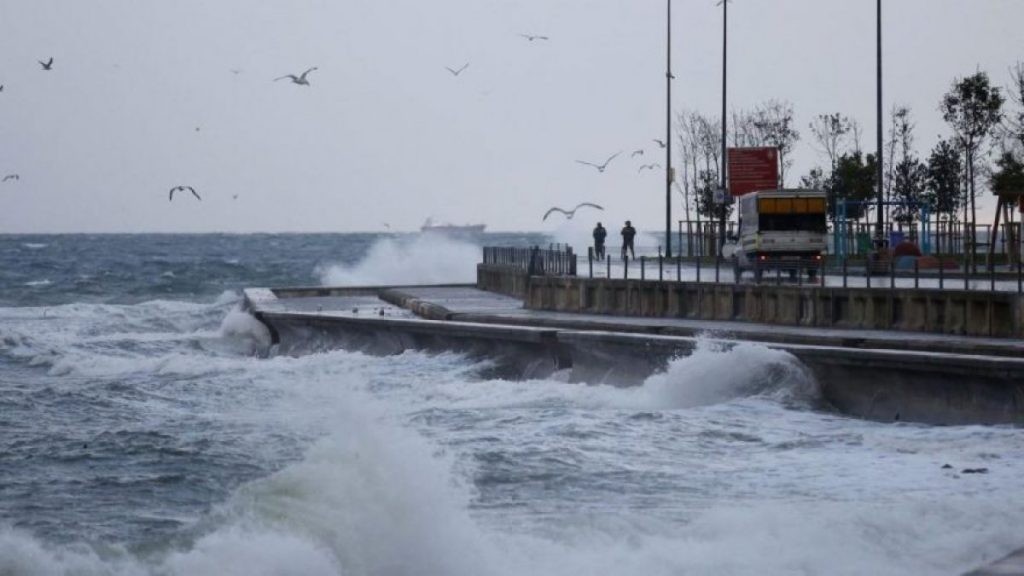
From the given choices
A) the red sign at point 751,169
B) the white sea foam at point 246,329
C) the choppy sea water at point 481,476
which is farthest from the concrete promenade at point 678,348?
the red sign at point 751,169

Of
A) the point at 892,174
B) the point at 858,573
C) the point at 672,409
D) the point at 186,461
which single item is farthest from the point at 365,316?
the point at 892,174

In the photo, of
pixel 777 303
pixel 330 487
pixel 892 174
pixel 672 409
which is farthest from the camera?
pixel 892 174

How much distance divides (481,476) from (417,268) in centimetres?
6696

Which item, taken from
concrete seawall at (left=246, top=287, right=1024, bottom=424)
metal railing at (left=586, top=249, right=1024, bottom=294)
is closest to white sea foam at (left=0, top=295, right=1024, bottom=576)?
concrete seawall at (left=246, top=287, right=1024, bottom=424)

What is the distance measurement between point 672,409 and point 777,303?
944 cm

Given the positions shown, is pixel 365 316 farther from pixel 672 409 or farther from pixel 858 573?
pixel 858 573

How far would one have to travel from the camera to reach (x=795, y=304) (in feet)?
108

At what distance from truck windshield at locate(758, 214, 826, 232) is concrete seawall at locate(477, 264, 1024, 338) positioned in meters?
6.44

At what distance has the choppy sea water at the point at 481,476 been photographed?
44.4 feet

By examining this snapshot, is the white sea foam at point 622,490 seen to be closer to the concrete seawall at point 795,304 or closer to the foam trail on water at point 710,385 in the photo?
the foam trail on water at point 710,385

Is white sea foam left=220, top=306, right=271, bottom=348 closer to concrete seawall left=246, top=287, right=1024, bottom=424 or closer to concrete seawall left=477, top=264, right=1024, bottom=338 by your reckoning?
concrete seawall left=246, top=287, right=1024, bottom=424

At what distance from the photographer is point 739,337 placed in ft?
94.0

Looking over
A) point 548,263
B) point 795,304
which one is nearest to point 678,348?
point 795,304

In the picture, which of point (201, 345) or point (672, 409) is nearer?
point (672, 409)
